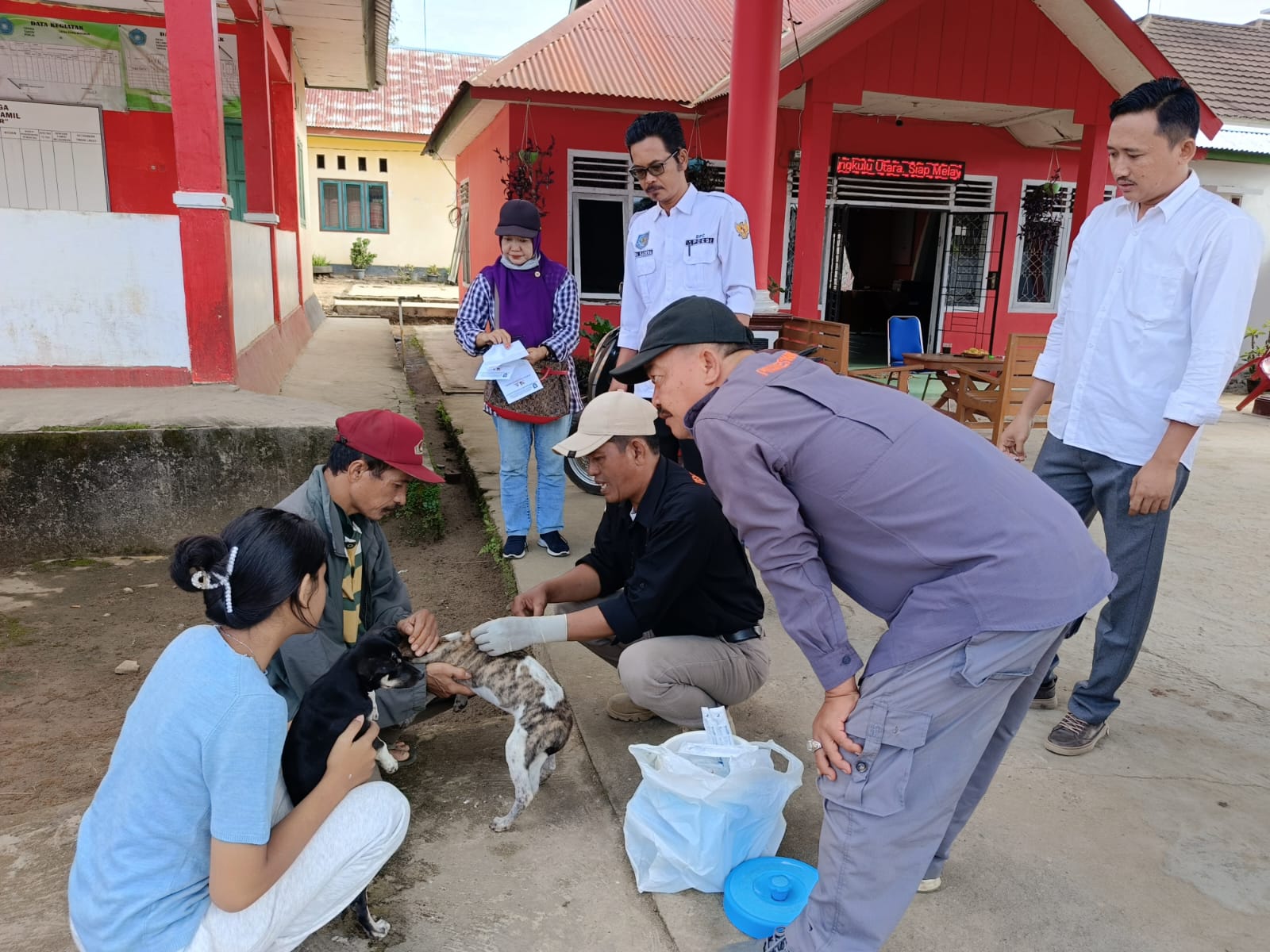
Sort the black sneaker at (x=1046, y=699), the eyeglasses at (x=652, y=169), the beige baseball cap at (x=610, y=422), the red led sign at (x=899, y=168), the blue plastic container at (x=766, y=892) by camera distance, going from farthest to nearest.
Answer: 1. the red led sign at (x=899, y=168)
2. the eyeglasses at (x=652, y=169)
3. the black sneaker at (x=1046, y=699)
4. the beige baseball cap at (x=610, y=422)
5. the blue plastic container at (x=766, y=892)

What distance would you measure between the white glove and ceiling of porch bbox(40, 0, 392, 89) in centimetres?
695

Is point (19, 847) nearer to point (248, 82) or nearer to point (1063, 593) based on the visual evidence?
point (1063, 593)

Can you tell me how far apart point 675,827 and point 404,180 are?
22.1 meters

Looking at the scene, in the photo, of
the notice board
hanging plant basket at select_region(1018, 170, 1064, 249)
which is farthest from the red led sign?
the notice board

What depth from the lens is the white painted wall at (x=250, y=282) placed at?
20.2 feet

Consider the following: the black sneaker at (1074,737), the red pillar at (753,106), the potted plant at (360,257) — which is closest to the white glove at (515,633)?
the black sneaker at (1074,737)

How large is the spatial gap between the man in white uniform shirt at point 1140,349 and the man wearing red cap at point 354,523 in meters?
1.82

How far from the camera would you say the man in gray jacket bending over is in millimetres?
1666

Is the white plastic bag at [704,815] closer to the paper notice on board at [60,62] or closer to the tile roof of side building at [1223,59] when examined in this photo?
the paper notice on board at [60,62]

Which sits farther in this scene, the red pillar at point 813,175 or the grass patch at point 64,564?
the red pillar at point 813,175

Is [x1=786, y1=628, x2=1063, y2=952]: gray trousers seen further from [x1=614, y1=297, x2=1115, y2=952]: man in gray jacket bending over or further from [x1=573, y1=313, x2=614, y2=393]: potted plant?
[x1=573, y1=313, x2=614, y2=393]: potted plant

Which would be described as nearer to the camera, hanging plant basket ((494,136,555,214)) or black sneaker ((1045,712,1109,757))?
black sneaker ((1045,712,1109,757))

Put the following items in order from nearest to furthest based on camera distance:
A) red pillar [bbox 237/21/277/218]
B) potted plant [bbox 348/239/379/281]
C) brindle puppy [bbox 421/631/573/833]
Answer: brindle puppy [bbox 421/631/573/833] → red pillar [bbox 237/21/277/218] → potted plant [bbox 348/239/379/281]

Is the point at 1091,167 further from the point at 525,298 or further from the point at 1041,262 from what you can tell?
the point at 525,298
